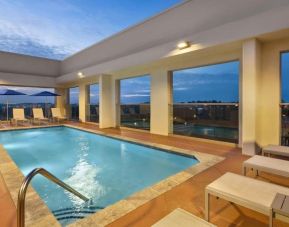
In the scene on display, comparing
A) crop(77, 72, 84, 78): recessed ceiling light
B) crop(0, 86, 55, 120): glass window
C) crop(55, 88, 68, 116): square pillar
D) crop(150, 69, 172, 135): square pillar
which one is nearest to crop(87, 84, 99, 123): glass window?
crop(77, 72, 84, 78): recessed ceiling light

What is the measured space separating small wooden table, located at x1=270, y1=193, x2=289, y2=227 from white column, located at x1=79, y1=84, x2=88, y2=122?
37.4ft

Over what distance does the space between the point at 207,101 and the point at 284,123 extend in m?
2.11

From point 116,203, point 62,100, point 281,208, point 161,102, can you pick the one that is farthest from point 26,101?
point 281,208

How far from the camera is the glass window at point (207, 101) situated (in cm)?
569

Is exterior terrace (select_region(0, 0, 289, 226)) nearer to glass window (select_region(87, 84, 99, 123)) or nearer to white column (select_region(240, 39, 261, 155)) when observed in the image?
white column (select_region(240, 39, 261, 155))

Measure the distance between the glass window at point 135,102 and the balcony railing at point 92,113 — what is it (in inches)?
85.7

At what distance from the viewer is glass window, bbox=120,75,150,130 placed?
835 cm

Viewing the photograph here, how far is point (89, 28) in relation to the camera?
17.4 meters

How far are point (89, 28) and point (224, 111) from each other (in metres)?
15.5

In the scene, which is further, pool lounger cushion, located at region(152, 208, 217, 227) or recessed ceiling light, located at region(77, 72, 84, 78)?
recessed ceiling light, located at region(77, 72, 84, 78)

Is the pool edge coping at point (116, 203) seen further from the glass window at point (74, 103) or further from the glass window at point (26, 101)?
the glass window at point (26, 101)

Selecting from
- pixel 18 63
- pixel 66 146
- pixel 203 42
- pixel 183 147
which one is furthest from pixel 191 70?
pixel 18 63

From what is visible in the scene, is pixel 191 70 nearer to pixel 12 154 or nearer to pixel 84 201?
pixel 84 201

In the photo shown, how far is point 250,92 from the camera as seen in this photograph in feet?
14.6
